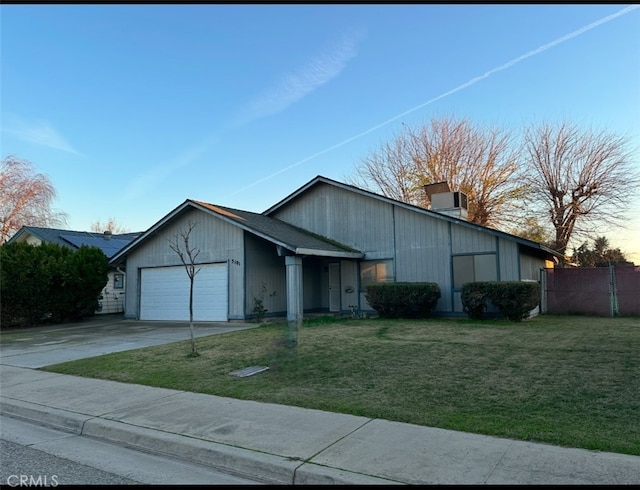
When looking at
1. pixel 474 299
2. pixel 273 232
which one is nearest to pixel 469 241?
pixel 474 299

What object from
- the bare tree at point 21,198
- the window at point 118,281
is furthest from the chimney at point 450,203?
the bare tree at point 21,198

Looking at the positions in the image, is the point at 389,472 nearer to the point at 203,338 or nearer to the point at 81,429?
the point at 81,429

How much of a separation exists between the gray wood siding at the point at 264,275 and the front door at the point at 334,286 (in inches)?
81.4

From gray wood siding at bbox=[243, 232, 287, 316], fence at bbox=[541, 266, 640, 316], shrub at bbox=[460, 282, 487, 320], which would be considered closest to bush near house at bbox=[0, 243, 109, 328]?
gray wood siding at bbox=[243, 232, 287, 316]

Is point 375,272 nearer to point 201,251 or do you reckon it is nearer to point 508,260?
point 508,260

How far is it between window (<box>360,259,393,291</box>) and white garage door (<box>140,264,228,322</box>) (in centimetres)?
525

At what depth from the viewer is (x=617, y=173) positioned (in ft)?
86.2

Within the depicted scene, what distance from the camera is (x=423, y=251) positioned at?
635 inches

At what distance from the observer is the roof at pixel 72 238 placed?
2461 cm

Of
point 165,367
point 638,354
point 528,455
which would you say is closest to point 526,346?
point 638,354

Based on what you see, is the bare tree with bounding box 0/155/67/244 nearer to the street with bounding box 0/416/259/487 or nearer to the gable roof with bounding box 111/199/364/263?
the gable roof with bounding box 111/199/364/263

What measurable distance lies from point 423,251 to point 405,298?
2.17 m

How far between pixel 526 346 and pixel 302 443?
20.0ft

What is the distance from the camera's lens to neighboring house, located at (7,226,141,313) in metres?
24.7
